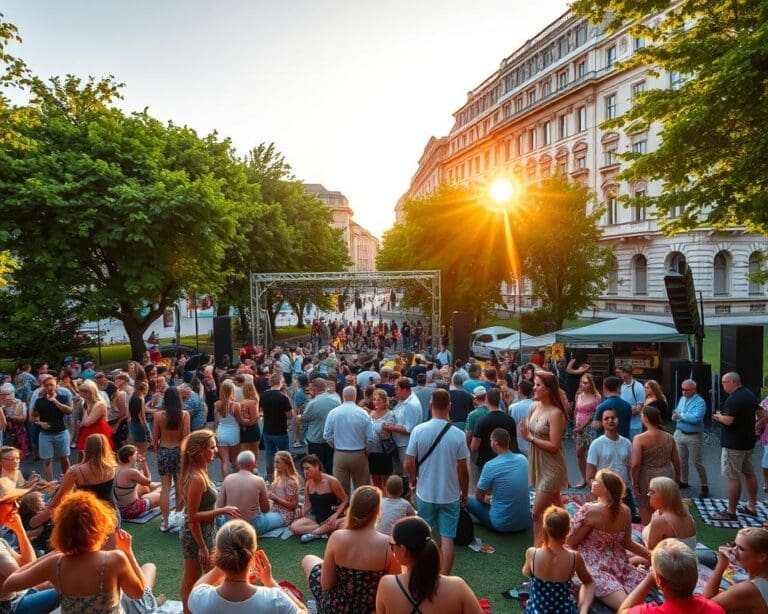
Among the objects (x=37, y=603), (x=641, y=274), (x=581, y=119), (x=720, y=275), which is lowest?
(x=37, y=603)

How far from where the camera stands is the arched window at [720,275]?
35656 millimetres

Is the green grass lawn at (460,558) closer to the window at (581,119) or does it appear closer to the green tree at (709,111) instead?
the green tree at (709,111)

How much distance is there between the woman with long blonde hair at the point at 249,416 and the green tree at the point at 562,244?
23.1 m

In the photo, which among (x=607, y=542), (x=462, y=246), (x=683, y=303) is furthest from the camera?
(x=462, y=246)

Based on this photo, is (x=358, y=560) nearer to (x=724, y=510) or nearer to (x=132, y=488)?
(x=132, y=488)

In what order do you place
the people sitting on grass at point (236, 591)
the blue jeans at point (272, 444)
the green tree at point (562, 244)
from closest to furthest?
1. the people sitting on grass at point (236, 591)
2. the blue jeans at point (272, 444)
3. the green tree at point (562, 244)

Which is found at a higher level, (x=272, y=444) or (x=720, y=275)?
(x=720, y=275)

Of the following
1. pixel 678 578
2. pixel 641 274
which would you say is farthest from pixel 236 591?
pixel 641 274

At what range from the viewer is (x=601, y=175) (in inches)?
1673

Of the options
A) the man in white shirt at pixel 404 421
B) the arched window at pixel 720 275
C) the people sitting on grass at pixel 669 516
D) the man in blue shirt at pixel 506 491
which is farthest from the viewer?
the arched window at pixel 720 275

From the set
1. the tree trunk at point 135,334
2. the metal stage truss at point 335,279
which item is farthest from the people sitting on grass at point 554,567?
the metal stage truss at point 335,279

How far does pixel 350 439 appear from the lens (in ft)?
21.3

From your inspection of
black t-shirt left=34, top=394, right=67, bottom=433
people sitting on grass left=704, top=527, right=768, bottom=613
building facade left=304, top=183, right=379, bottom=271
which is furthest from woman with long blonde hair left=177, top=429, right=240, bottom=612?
building facade left=304, top=183, right=379, bottom=271

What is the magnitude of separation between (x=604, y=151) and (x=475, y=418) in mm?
41285
